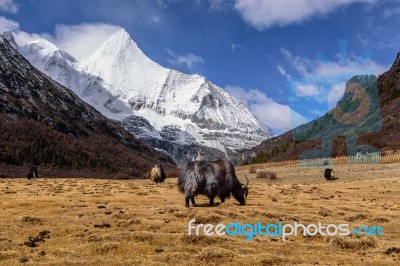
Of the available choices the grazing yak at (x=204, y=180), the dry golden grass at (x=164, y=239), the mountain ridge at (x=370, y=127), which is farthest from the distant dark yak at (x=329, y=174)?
the grazing yak at (x=204, y=180)

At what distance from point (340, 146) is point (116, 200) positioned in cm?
7048

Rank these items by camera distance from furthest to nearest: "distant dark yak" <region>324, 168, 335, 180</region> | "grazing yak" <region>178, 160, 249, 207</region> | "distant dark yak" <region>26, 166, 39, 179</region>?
1. "distant dark yak" <region>26, 166, 39, 179</region>
2. "distant dark yak" <region>324, 168, 335, 180</region>
3. "grazing yak" <region>178, 160, 249, 207</region>

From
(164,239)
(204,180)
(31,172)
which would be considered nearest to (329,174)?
(204,180)

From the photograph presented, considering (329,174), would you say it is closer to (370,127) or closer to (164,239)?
(164,239)

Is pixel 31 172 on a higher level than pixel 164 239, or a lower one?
higher

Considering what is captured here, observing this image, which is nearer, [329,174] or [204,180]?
[204,180]

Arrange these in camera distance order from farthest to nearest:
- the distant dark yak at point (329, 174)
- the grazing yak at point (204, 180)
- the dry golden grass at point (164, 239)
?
the distant dark yak at point (329, 174) < the grazing yak at point (204, 180) < the dry golden grass at point (164, 239)

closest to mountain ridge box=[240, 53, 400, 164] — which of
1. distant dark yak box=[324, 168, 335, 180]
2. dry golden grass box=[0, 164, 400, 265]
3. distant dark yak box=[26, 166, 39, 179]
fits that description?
distant dark yak box=[324, 168, 335, 180]

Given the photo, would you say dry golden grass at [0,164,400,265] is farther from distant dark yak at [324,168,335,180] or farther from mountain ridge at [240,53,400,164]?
mountain ridge at [240,53,400,164]

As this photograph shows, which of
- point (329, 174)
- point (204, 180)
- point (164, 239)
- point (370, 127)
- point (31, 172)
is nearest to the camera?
point (164, 239)

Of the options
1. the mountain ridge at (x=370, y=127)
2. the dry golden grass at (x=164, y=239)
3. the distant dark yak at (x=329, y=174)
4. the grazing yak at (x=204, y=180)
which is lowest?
the dry golden grass at (x=164, y=239)

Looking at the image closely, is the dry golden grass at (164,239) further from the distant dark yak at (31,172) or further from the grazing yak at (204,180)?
the distant dark yak at (31,172)

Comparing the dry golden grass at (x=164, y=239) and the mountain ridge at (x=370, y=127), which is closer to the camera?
the dry golden grass at (x=164, y=239)

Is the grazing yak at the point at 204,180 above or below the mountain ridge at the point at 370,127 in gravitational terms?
below
